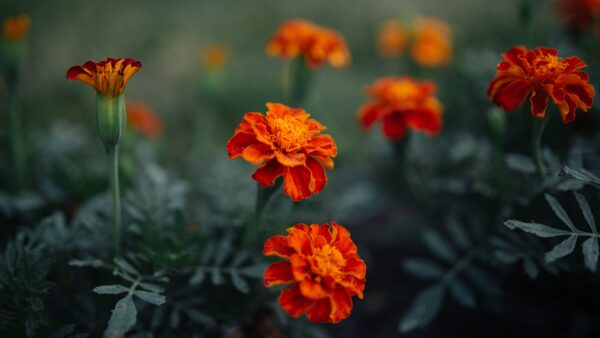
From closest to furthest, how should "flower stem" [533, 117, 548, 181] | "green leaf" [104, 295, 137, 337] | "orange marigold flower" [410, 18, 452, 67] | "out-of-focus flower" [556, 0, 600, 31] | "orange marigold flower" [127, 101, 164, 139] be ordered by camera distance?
"green leaf" [104, 295, 137, 337], "flower stem" [533, 117, 548, 181], "out-of-focus flower" [556, 0, 600, 31], "orange marigold flower" [127, 101, 164, 139], "orange marigold flower" [410, 18, 452, 67]

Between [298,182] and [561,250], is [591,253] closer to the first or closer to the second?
[561,250]

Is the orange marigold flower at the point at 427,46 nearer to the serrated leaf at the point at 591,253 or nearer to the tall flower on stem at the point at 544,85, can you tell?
the tall flower on stem at the point at 544,85

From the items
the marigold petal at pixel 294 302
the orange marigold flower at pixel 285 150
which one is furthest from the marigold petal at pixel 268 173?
the marigold petal at pixel 294 302

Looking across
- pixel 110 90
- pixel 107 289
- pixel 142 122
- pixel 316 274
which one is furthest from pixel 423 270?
pixel 142 122

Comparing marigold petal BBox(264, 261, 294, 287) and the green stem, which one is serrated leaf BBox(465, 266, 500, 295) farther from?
the green stem

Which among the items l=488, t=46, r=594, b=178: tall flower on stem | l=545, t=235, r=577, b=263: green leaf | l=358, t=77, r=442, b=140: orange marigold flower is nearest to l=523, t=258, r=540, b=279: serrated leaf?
l=545, t=235, r=577, b=263: green leaf

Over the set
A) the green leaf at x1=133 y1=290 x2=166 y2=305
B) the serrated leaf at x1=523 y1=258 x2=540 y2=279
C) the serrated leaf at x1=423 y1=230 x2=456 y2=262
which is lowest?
the serrated leaf at x1=423 y1=230 x2=456 y2=262

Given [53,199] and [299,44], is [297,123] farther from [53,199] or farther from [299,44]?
[53,199]
